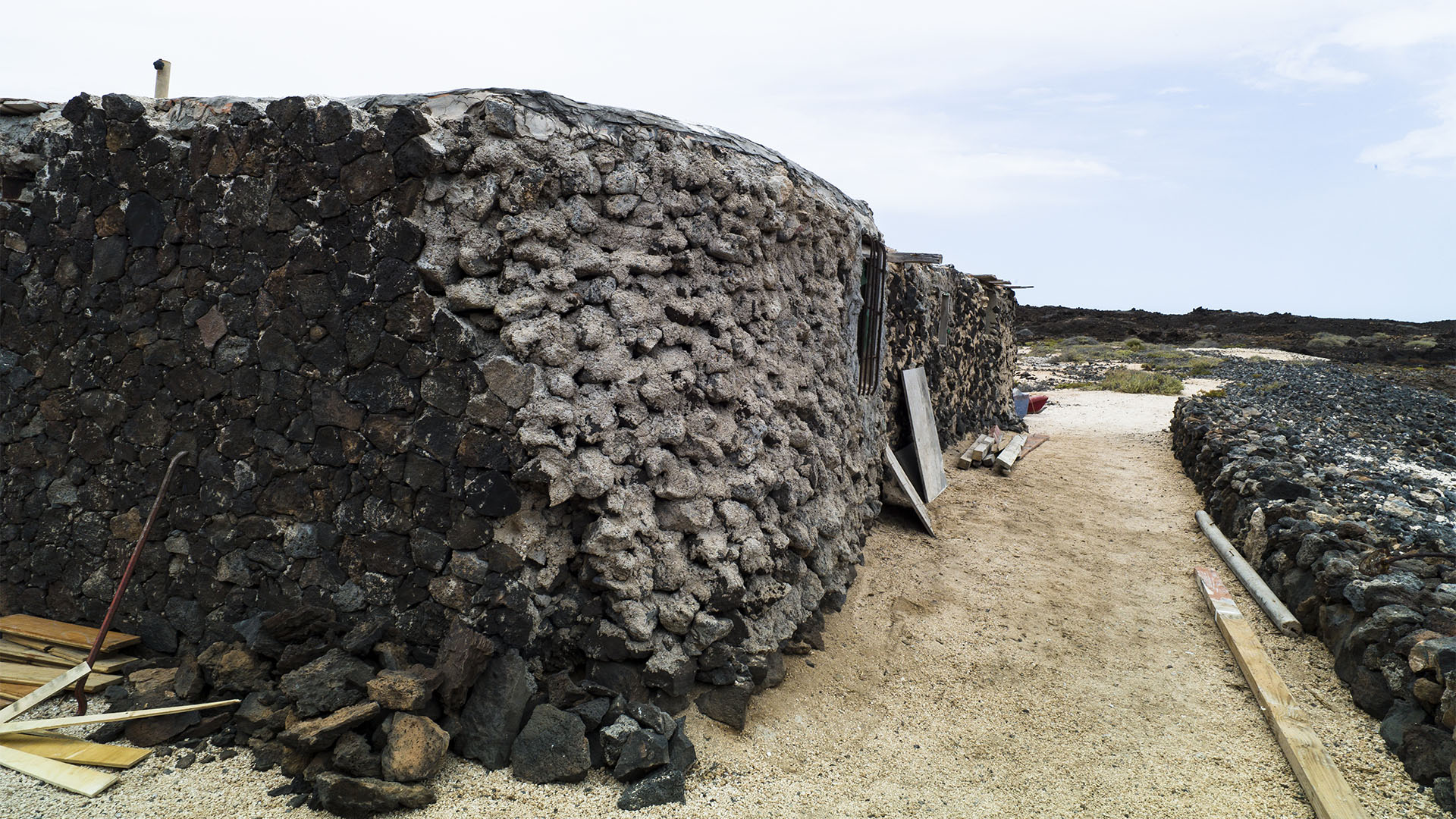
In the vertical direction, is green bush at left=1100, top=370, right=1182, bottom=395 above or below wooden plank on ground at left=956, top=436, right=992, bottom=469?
above

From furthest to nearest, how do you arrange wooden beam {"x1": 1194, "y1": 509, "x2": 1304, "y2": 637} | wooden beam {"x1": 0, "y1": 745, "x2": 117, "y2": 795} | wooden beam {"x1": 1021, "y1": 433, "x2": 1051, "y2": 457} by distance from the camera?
wooden beam {"x1": 1021, "y1": 433, "x2": 1051, "y2": 457} → wooden beam {"x1": 1194, "y1": 509, "x2": 1304, "y2": 637} → wooden beam {"x1": 0, "y1": 745, "x2": 117, "y2": 795}

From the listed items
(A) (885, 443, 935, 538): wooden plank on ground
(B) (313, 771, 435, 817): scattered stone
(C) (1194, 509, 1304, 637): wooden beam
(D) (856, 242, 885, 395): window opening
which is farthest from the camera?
(A) (885, 443, 935, 538): wooden plank on ground

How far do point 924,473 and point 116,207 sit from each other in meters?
7.18

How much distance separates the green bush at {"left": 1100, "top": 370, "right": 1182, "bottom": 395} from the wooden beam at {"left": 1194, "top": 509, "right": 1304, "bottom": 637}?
14.5 metres

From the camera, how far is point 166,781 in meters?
3.76

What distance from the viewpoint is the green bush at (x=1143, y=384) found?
834 inches

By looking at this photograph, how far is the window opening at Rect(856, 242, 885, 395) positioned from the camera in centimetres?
732

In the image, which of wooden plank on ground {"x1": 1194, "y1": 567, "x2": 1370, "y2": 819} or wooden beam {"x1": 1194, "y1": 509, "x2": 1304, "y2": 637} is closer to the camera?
wooden plank on ground {"x1": 1194, "y1": 567, "x2": 1370, "y2": 819}

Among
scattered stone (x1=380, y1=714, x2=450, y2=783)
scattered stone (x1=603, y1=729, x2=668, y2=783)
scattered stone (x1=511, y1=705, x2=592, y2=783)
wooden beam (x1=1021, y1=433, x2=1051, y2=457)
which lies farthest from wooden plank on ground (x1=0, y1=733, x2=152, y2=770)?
wooden beam (x1=1021, y1=433, x2=1051, y2=457)

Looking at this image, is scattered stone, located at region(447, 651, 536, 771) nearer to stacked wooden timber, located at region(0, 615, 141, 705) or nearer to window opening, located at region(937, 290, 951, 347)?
stacked wooden timber, located at region(0, 615, 141, 705)

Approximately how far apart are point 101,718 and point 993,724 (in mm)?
4540

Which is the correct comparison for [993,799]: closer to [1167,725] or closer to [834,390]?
[1167,725]

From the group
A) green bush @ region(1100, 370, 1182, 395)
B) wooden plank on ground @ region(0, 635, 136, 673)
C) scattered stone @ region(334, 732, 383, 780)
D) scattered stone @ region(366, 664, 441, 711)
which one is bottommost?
wooden plank on ground @ region(0, 635, 136, 673)

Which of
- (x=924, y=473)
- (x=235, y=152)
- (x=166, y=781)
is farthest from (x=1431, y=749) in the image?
(x=235, y=152)
